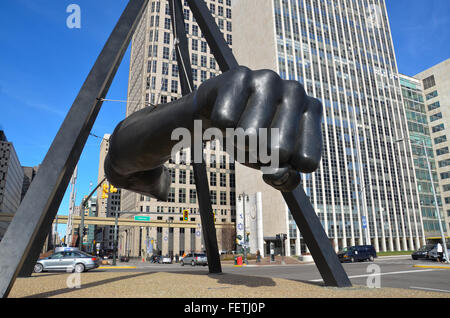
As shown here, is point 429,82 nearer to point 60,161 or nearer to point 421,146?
point 421,146

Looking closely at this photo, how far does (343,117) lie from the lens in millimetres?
63656

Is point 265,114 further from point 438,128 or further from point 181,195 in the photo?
point 438,128

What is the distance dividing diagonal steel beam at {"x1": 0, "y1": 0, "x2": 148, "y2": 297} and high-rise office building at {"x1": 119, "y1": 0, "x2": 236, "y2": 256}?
55267 millimetres

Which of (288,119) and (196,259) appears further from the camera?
(196,259)

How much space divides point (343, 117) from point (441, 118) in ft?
104

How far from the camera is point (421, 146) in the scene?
69.6 m

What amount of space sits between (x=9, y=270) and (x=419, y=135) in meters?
87.9

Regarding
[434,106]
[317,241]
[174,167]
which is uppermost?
[434,106]

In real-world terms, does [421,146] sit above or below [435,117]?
below

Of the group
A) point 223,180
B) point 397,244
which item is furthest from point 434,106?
point 223,180

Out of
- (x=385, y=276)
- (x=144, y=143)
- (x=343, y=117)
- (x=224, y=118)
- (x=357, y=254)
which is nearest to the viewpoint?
(x=224, y=118)

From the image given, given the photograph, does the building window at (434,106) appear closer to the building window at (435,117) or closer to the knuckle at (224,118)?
the building window at (435,117)

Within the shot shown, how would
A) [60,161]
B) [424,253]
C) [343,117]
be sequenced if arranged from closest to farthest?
[60,161] → [424,253] → [343,117]

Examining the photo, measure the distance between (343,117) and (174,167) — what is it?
36937 mm
